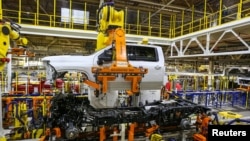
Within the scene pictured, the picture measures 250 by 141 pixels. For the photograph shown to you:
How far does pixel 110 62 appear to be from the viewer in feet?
15.6

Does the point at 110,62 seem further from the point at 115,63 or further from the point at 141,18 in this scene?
the point at 141,18

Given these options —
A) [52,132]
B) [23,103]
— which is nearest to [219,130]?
[52,132]

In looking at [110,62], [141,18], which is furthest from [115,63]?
[141,18]

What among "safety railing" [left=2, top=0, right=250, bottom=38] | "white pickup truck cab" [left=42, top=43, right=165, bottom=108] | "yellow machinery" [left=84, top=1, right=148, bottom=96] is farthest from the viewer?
"safety railing" [left=2, top=0, right=250, bottom=38]

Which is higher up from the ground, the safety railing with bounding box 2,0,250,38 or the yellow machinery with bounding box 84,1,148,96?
the safety railing with bounding box 2,0,250,38

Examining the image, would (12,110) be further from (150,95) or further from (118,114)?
(150,95)

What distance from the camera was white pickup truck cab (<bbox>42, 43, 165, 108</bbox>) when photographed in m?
4.31

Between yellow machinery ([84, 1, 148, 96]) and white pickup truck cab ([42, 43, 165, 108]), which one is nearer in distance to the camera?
yellow machinery ([84, 1, 148, 96])

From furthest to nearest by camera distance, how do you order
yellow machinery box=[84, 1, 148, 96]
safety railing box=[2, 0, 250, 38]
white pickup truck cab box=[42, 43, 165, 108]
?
safety railing box=[2, 0, 250, 38] → white pickup truck cab box=[42, 43, 165, 108] → yellow machinery box=[84, 1, 148, 96]

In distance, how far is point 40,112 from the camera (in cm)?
529

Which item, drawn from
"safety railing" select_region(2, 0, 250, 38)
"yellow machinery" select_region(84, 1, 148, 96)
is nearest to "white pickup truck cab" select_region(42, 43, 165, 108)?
"yellow machinery" select_region(84, 1, 148, 96)

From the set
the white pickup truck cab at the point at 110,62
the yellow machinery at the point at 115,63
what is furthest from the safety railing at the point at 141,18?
the yellow machinery at the point at 115,63

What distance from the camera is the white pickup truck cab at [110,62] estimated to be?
4.31m

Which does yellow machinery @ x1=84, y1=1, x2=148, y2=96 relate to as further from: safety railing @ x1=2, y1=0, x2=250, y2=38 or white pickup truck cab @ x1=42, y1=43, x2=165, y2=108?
safety railing @ x1=2, y1=0, x2=250, y2=38
